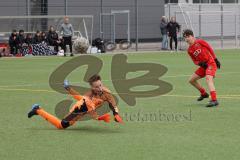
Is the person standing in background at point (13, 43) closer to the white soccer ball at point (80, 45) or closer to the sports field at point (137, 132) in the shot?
the white soccer ball at point (80, 45)

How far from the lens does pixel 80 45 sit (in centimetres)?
3838

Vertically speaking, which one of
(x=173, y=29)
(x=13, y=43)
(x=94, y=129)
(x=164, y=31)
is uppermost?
(x=173, y=29)

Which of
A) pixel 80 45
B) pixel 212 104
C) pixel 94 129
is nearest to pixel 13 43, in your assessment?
pixel 80 45

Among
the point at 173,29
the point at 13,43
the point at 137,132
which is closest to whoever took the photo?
the point at 137,132

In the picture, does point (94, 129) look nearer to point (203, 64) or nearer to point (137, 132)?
point (137, 132)

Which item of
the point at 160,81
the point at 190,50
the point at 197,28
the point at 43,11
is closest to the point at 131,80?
A: the point at 160,81

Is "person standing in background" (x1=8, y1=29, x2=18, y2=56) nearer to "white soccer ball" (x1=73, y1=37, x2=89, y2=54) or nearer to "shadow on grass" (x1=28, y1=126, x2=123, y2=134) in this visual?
"white soccer ball" (x1=73, y1=37, x2=89, y2=54)

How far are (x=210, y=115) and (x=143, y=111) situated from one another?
4.66 feet

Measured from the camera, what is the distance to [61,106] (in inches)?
563

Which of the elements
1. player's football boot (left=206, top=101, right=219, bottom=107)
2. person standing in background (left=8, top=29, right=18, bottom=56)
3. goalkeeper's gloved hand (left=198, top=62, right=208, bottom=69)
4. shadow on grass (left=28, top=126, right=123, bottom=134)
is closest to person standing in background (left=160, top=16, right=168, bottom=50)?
person standing in background (left=8, top=29, right=18, bottom=56)

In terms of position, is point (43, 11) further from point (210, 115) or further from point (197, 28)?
point (210, 115)

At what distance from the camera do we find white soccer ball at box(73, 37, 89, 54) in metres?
38.5

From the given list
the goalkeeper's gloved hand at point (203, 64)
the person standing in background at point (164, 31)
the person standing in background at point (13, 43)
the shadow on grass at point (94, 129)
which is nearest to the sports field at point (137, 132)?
the shadow on grass at point (94, 129)

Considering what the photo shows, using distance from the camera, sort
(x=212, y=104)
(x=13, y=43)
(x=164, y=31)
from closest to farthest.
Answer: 1. (x=212, y=104)
2. (x=13, y=43)
3. (x=164, y=31)
